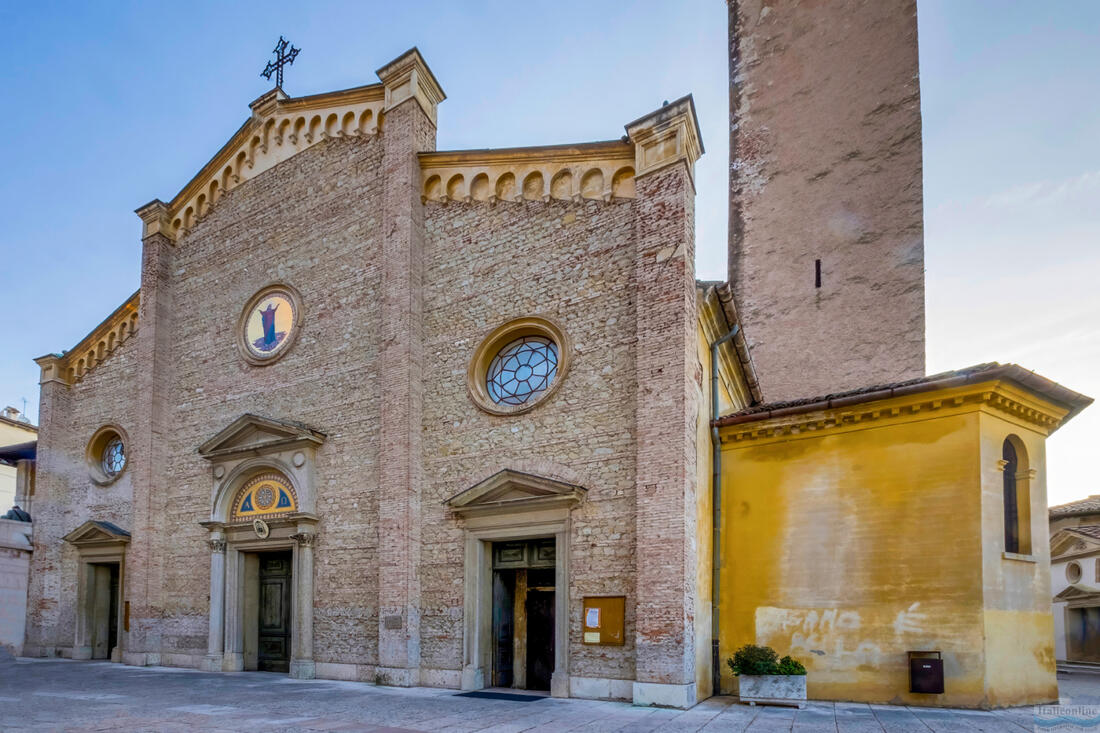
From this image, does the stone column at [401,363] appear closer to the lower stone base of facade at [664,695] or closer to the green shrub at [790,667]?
the lower stone base of facade at [664,695]

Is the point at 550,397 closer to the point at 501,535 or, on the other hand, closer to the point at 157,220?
the point at 501,535

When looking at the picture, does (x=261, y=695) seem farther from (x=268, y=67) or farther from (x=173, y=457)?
(x=268, y=67)

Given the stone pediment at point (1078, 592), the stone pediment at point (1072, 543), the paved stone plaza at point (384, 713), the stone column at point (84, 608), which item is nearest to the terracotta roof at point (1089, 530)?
the stone pediment at point (1072, 543)

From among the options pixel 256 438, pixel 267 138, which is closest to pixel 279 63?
pixel 267 138

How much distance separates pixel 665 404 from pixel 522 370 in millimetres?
2925

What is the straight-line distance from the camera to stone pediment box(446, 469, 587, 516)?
10664 mm

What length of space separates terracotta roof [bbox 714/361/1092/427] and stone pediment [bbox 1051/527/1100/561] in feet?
35.3

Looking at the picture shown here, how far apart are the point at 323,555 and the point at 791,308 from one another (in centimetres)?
1247

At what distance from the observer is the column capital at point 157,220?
17.6 m

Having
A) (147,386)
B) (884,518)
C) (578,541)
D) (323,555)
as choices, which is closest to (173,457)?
(147,386)

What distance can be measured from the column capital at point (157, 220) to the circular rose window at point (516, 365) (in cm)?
1028

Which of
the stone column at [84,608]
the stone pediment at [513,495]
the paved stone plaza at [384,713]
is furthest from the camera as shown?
the stone column at [84,608]

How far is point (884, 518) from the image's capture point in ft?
33.2

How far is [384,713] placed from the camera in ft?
29.3
